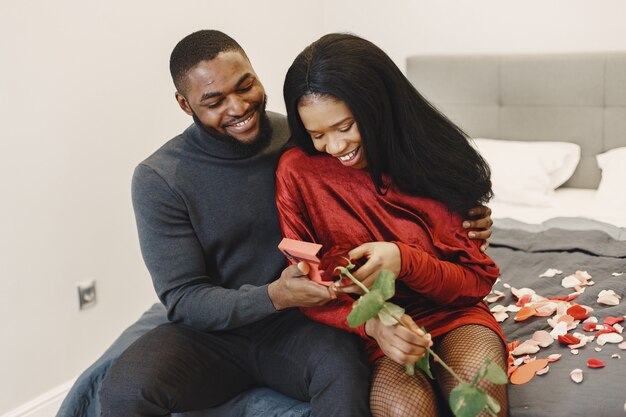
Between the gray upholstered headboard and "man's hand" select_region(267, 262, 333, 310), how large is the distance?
1.94 metres

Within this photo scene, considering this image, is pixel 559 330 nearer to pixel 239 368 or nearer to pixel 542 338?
pixel 542 338

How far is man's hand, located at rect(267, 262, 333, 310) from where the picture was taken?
61.2 inches

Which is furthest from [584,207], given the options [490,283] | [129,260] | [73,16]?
[73,16]

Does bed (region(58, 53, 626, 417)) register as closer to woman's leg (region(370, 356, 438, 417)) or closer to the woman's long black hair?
woman's leg (region(370, 356, 438, 417))

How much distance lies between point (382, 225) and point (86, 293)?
4.47ft

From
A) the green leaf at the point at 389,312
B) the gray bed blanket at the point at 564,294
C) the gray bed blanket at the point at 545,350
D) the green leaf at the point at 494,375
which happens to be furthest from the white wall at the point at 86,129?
the green leaf at the point at 494,375

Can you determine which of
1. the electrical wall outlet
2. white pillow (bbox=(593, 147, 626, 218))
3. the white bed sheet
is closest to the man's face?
the electrical wall outlet

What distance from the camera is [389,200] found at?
1.80m

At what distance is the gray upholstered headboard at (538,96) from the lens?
3094 millimetres

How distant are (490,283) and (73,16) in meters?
1.63

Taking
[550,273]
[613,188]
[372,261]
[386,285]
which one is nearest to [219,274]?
[372,261]

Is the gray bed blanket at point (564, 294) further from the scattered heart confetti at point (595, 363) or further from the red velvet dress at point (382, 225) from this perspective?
the red velvet dress at point (382, 225)

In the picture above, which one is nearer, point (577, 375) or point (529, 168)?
point (577, 375)

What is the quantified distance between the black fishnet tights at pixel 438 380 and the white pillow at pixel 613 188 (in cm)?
134
